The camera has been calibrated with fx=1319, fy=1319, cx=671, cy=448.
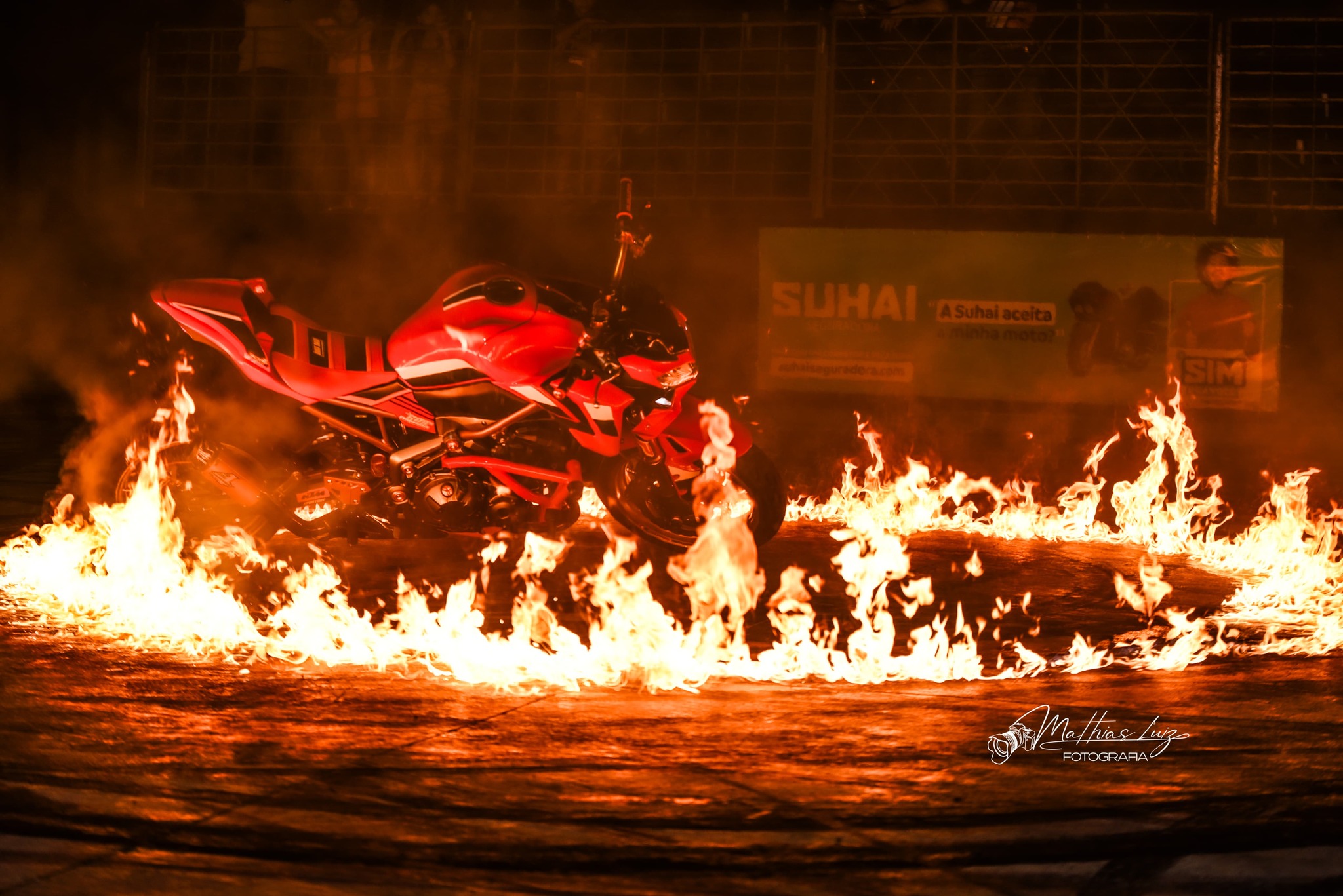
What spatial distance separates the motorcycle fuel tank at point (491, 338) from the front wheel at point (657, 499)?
0.59 meters

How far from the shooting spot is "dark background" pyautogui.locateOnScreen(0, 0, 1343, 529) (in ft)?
32.7

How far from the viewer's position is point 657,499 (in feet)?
21.9

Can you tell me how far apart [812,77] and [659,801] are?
836 cm

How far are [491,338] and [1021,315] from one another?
520 cm

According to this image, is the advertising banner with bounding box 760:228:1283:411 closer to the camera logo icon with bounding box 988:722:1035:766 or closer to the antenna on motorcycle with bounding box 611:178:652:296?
the antenna on motorcycle with bounding box 611:178:652:296

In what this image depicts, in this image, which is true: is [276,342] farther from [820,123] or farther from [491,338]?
[820,123]

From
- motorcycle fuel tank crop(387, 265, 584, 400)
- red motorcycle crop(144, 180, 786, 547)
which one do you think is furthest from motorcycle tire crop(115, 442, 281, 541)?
motorcycle fuel tank crop(387, 265, 584, 400)

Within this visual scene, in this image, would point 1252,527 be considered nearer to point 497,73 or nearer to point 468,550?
point 468,550

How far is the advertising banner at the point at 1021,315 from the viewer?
984cm

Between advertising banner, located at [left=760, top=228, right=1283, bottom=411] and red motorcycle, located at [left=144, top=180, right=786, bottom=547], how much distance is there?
3993mm

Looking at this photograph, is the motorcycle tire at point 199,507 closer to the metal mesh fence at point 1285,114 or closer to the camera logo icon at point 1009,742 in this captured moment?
the camera logo icon at point 1009,742

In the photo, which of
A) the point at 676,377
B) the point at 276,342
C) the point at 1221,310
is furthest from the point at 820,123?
the point at 276,342

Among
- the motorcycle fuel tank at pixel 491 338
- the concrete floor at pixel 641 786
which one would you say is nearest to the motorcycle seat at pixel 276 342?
the motorcycle fuel tank at pixel 491 338

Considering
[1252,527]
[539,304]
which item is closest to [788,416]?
[1252,527]
